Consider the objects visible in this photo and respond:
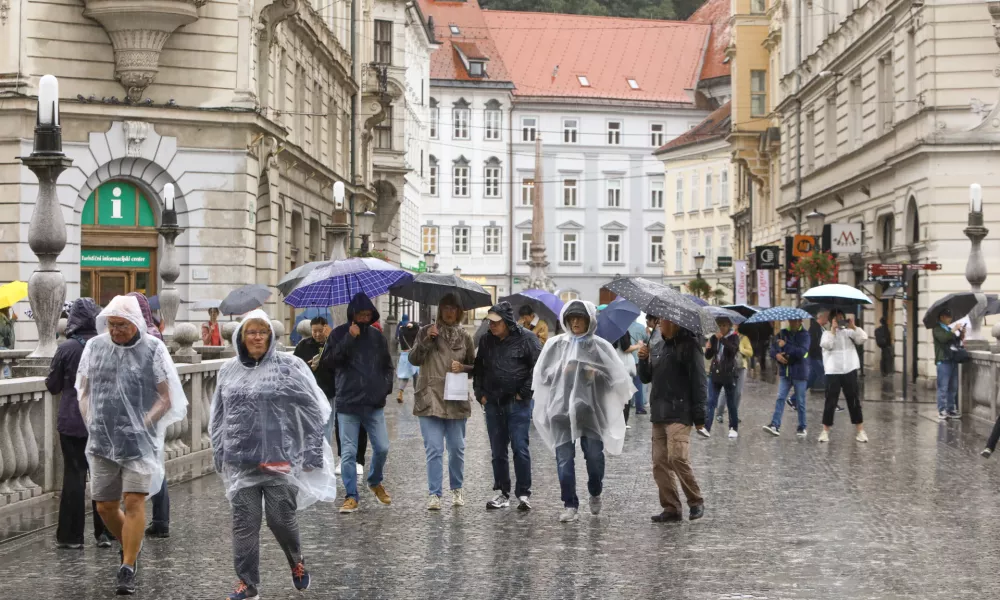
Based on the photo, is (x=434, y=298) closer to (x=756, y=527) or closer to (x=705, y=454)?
(x=756, y=527)

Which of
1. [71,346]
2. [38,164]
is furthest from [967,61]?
[71,346]

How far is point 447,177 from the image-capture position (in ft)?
307

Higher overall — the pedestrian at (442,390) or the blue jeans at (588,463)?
the pedestrian at (442,390)

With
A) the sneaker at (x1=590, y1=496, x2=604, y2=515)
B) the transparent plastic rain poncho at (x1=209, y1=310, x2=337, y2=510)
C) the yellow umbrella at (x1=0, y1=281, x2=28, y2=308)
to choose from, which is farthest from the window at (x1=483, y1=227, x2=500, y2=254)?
the transparent plastic rain poncho at (x1=209, y1=310, x2=337, y2=510)

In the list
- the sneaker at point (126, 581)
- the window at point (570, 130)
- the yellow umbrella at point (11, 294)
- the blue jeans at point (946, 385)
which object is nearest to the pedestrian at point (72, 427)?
the sneaker at point (126, 581)

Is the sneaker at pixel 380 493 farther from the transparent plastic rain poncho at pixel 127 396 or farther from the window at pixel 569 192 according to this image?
the window at pixel 569 192

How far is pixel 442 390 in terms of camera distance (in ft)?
42.7

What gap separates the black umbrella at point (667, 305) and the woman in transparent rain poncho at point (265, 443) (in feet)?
12.6

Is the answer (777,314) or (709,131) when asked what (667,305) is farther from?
(709,131)

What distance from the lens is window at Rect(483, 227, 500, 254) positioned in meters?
95.1

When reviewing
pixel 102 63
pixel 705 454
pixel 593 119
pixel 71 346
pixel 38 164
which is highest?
pixel 593 119

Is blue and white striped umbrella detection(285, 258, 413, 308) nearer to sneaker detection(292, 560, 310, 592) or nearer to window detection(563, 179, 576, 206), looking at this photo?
sneaker detection(292, 560, 310, 592)

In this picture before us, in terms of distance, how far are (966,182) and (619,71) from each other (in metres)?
65.5

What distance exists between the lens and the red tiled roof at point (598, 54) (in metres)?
96.9
